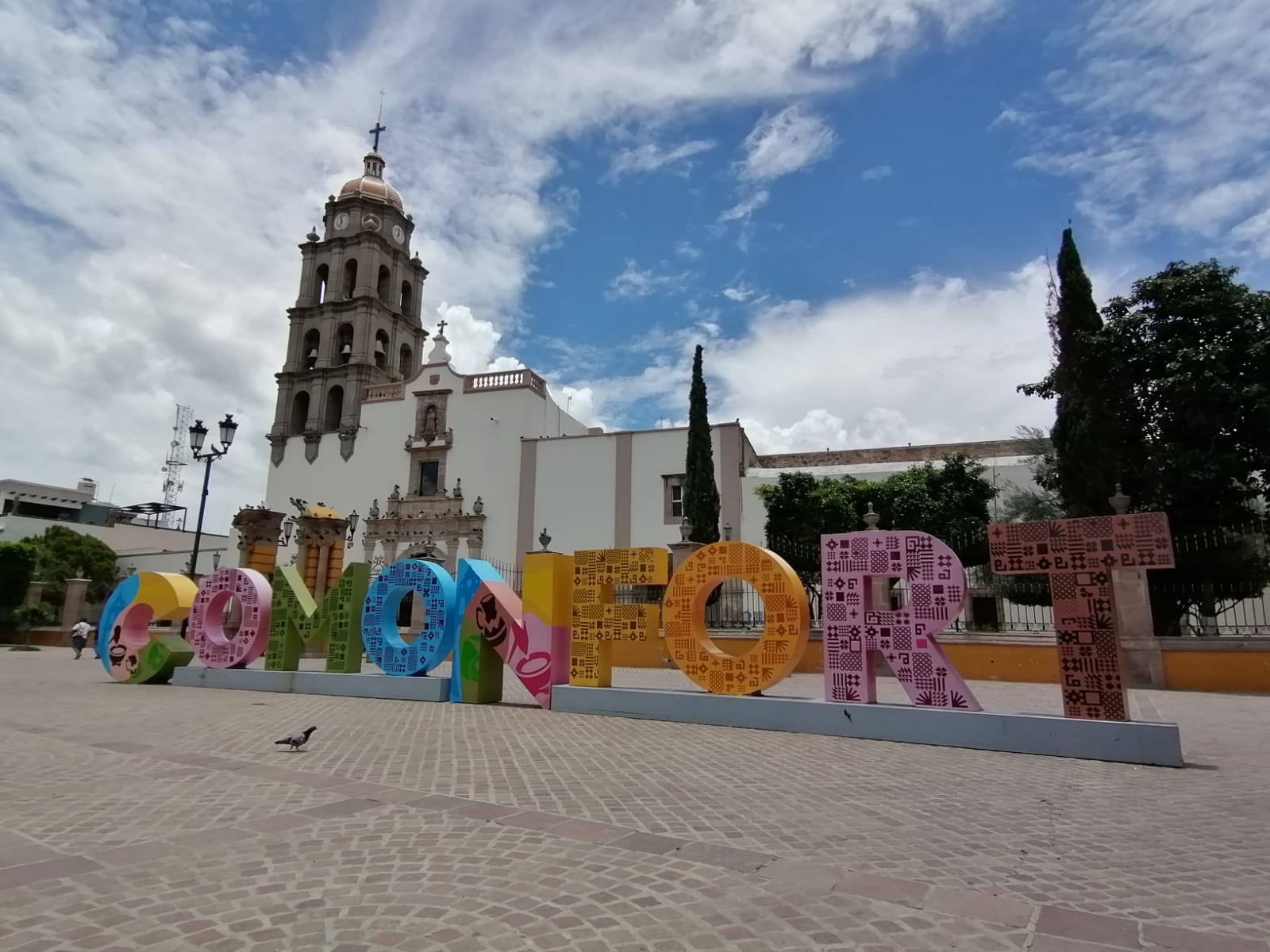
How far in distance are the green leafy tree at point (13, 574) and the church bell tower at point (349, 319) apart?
11.0m

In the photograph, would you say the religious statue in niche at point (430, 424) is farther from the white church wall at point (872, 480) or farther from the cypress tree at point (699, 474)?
the white church wall at point (872, 480)

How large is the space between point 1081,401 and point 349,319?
33131 mm

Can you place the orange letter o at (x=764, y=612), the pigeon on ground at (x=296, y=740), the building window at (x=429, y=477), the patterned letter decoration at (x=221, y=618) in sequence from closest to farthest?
the pigeon on ground at (x=296, y=740) → the orange letter o at (x=764, y=612) → the patterned letter decoration at (x=221, y=618) → the building window at (x=429, y=477)

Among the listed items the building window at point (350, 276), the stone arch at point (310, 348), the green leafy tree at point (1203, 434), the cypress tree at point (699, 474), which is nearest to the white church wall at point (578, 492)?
the cypress tree at point (699, 474)

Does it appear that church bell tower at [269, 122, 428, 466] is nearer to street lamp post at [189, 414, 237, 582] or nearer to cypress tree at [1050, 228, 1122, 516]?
street lamp post at [189, 414, 237, 582]

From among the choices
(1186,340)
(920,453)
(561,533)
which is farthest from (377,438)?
(1186,340)

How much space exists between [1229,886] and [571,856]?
3.60 metres

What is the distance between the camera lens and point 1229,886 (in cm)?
414

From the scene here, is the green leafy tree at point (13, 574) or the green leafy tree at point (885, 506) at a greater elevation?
the green leafy tree at point (885, 506)

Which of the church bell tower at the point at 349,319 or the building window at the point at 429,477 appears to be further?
the church bell tower at the point at 349,319

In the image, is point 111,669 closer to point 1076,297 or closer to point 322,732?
point 322,732

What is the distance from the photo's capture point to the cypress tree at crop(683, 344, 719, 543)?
85.5 ft

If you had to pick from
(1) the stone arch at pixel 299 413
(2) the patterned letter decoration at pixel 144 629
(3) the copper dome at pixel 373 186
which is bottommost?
(2) the patterned letter decoration at pixel 144 629

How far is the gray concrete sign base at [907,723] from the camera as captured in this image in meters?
7.72
